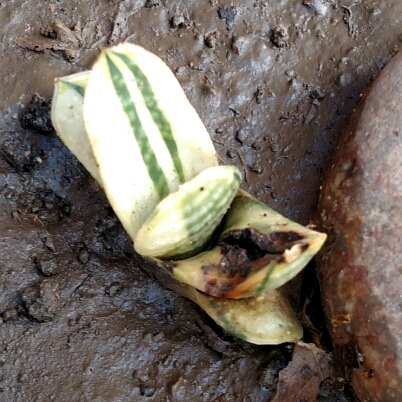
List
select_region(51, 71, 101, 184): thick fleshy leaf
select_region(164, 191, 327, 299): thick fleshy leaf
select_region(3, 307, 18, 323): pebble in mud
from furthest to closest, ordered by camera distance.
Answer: select_region(3, 307, 18, 323): pebble in mud → select_region(51, 71, 101, 184): thick fleshy leaf → select_region(164, 191, 327, 299): thick fleshy leaf

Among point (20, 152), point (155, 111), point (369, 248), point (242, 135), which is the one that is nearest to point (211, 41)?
point (242, 135)

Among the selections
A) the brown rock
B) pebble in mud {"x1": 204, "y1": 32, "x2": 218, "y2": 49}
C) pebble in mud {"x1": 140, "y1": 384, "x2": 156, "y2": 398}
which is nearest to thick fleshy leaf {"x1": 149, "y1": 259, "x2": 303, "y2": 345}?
the brown rock

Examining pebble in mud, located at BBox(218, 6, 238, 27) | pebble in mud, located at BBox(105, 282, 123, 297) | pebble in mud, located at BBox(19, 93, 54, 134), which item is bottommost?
pebble in mud, located at BBox(105, 282, 123, 297)

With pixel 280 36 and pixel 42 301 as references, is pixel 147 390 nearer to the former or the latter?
pixel 42 301

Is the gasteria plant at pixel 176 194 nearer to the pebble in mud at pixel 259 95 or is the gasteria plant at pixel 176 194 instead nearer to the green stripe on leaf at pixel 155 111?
the green stripe on leaf at pixel 155 111

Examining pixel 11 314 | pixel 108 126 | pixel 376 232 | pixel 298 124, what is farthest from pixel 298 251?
pixel 11 314

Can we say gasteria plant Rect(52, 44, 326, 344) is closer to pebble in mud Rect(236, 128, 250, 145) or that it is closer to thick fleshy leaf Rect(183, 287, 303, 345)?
thick fleshy leaf Rect(183, 287, 303, 345)

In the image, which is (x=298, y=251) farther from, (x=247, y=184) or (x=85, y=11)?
(x=85, y=11)
